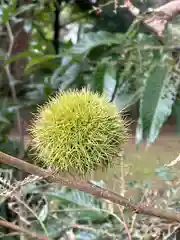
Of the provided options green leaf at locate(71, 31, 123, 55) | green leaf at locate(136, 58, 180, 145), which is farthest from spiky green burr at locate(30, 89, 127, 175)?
green leaf at locate(71, 31, 123, 55)

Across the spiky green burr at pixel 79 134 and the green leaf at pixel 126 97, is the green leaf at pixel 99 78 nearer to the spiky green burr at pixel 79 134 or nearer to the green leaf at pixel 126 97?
the green leaf at pixel 126 97

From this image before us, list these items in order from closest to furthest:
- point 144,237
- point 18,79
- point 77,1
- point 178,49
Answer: point 144,237 → point 178,49 → point 18,79 → point 77,1

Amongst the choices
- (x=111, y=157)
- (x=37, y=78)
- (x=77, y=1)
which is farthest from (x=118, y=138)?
(x=77, y=1)

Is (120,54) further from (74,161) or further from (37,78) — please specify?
(74,161)

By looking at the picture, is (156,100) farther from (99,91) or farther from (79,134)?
(79,134)

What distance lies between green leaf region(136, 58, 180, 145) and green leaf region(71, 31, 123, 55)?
0.14m

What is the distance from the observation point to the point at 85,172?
433 mm

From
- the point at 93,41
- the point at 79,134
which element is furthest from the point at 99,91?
the point at 79,134

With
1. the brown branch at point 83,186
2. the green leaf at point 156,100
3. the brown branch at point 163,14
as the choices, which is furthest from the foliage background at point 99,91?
the brown branch at point 83,186

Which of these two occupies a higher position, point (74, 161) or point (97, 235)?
point (74, 161)

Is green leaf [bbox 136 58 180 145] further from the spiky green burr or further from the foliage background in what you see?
the spiky green burr

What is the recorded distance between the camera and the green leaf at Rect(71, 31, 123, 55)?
0.94 metres

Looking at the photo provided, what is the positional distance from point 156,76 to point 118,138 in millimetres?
395

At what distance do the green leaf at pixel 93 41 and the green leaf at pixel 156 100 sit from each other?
0.14m
